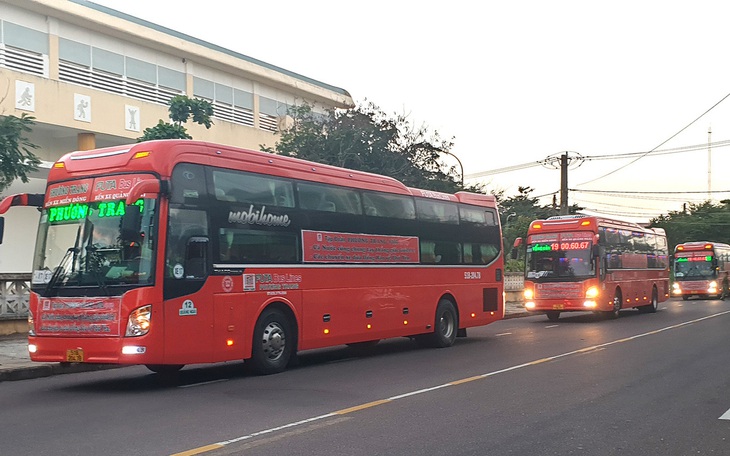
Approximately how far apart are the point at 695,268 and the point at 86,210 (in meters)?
42.7

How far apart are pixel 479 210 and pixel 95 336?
10925 mm

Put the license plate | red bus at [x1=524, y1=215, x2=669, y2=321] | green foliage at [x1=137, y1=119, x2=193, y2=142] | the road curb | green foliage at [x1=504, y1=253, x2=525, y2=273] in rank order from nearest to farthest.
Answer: the license plate < the road curb < red bus at [x1=524, y1=215, x2=669, y2=321] < green foliage at [x1=137, y1=119, x2=193, y2=142] < green foliage at [x1=504, y1=253, x2=525, y2=273]

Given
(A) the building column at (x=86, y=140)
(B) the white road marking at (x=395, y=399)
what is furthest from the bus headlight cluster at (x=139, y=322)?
(A) the building column at (x=86, y=140)

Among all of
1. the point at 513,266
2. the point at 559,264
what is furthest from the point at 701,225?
the point at 559,264

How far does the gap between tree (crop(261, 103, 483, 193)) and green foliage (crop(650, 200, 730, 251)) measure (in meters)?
50.7

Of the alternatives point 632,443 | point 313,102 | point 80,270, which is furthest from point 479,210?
point 313,102

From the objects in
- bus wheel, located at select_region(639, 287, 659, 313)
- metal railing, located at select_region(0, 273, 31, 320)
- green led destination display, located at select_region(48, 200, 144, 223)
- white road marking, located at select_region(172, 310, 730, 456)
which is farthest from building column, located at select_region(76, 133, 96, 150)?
bus wheel, located at select_region(639, 287, 659, 313)

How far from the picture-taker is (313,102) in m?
44.5

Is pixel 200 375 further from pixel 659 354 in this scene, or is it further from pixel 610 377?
pixel 659 354

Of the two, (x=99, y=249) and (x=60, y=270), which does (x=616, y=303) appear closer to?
(x=99, y=249)

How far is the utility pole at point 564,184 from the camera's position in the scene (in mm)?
39634

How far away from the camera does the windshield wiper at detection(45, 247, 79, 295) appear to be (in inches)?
434

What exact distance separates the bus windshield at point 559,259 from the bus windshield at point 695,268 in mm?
23612

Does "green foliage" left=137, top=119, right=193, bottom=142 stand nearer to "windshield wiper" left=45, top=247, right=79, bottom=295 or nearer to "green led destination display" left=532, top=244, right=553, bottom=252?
"green led destination display" left=532, top=244, right=553, bottom=252
